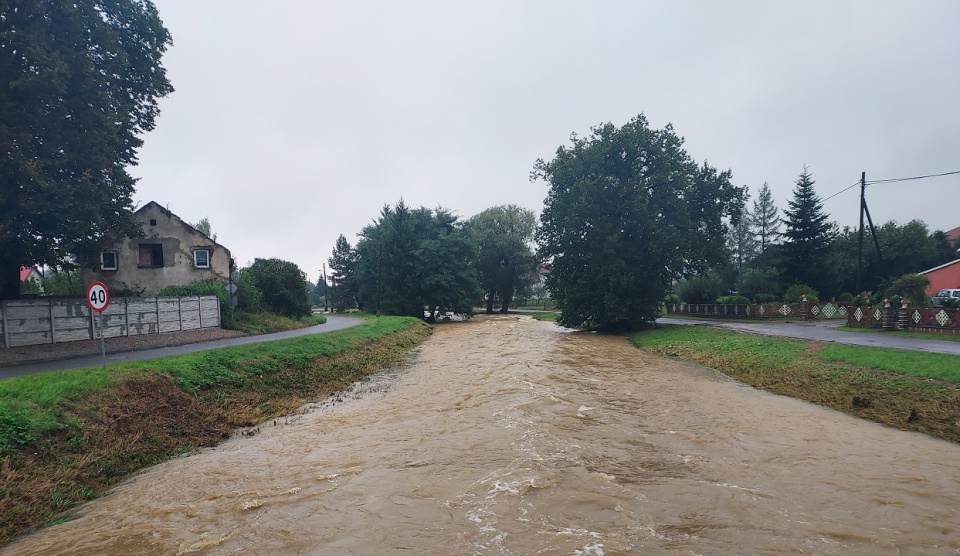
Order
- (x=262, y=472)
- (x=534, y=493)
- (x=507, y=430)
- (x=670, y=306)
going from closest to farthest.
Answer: (x=534, y=493), (x=262, y=472), (x=507, y=430), (x=670, y=306)

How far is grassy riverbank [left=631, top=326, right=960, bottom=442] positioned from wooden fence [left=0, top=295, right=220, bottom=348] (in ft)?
72.6

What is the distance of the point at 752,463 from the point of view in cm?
787

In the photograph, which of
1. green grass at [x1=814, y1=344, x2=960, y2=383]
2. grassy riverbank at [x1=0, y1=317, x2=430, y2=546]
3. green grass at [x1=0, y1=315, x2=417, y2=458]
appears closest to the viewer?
grassy riverbank at [x1=0, y1=317, x2=430, y2=546]

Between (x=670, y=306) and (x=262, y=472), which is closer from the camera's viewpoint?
(x=262, y=472)

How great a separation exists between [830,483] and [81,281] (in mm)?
38954

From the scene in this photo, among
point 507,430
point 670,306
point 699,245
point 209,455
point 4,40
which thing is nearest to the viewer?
point 209,455

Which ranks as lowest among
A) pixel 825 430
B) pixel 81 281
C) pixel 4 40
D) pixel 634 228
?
pixel 825 430

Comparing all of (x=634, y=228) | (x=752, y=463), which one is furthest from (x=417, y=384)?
(x=634, y=228)

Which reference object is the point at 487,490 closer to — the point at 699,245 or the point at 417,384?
the point at 417,384

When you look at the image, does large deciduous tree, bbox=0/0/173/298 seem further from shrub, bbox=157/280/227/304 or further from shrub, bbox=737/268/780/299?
shrub, bbox=737/268/780/299

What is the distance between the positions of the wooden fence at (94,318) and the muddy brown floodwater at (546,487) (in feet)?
39.7

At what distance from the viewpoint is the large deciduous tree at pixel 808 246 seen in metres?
44.5

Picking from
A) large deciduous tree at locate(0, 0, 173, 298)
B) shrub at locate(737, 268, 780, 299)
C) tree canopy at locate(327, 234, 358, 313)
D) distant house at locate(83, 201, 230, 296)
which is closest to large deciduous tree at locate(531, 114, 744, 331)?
shrub at locate(737, 268, 780, 299)

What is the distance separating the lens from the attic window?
1331 inches
